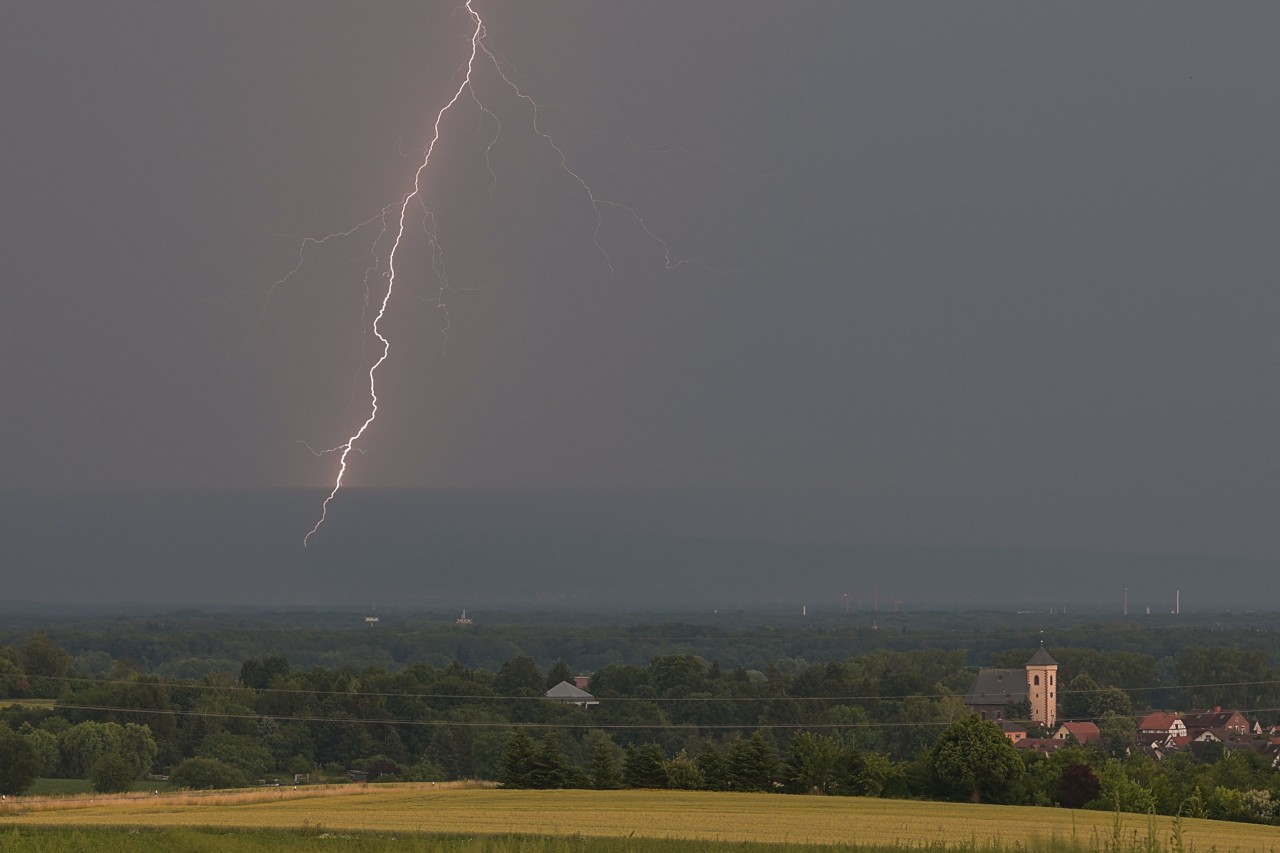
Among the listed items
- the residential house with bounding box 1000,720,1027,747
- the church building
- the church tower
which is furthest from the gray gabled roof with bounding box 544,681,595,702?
the church tower

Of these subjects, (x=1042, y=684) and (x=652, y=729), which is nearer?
(x=652, y=729)

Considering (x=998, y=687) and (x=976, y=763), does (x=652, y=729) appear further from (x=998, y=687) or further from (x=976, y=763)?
(x=976, y=763)

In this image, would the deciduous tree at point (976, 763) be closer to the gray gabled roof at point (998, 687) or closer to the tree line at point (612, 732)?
the tree line at point (612, 732)

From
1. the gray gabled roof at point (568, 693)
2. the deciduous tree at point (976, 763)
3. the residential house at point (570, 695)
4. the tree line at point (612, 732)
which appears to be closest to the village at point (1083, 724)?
the tree line at point (612, 732)

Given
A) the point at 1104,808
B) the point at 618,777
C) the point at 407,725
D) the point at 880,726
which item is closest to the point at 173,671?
the point at 407,725

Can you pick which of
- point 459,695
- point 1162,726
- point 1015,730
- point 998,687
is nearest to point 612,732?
point 459,695

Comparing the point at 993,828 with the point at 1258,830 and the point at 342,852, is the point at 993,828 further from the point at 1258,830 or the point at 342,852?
the point at 342,852
